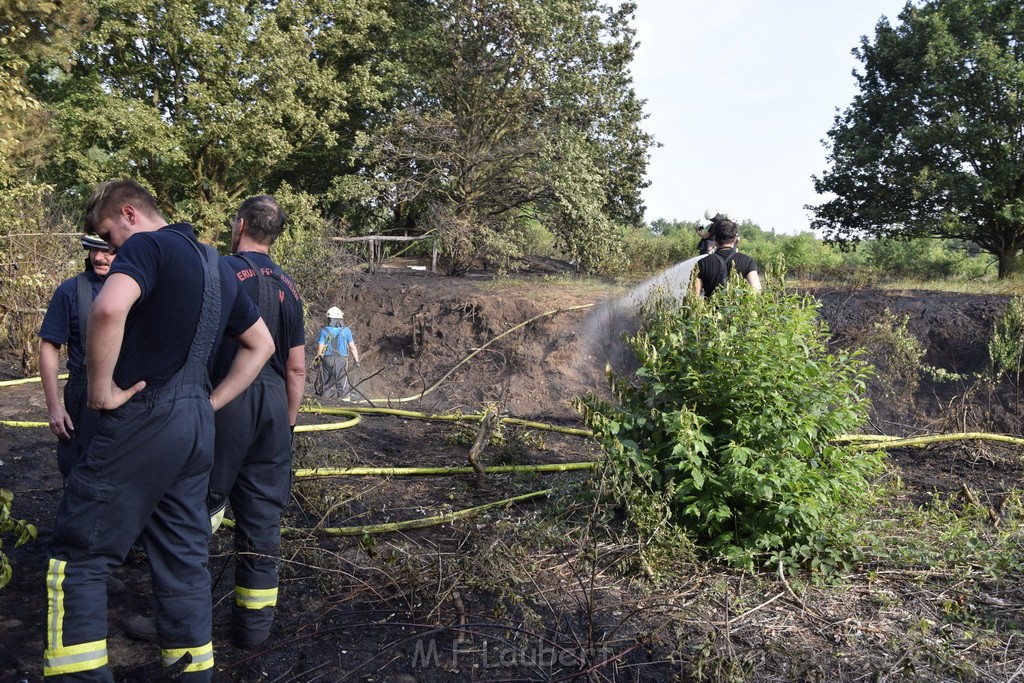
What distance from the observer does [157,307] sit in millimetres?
2639

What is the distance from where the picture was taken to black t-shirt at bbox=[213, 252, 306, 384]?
3242 mm

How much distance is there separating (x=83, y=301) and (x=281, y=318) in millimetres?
1042

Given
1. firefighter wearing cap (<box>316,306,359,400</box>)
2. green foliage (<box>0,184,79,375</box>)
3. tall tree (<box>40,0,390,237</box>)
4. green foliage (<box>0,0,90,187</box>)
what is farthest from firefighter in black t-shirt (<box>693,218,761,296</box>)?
tall tree (<box>40,0,390,237</box>)

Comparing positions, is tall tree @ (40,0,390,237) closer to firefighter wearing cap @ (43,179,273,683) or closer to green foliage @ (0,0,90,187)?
green foliage @ (0,0,90,187)

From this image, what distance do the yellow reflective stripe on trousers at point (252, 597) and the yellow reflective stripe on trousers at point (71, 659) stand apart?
0.71 m

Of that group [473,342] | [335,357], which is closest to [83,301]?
[335,357]

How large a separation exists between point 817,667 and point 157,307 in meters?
2.67

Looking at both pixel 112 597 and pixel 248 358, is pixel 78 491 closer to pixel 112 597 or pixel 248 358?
pixel 248 358

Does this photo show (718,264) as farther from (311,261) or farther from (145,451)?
(311,261)

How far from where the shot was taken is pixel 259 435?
3.25 meters

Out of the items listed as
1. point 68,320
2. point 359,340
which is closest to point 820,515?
point 68,320

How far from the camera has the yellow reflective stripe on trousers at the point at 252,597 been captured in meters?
3.18

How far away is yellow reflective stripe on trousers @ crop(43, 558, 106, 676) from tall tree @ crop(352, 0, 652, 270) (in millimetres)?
14769

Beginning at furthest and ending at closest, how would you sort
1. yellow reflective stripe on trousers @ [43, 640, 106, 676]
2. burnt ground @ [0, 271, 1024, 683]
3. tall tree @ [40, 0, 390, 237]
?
tall tree @ [40, 0, 390, 237], burnt ground @ [0, 271, 1024, 683], yellow reflective stripe on trousers @ [43, 640, 106, 676]
